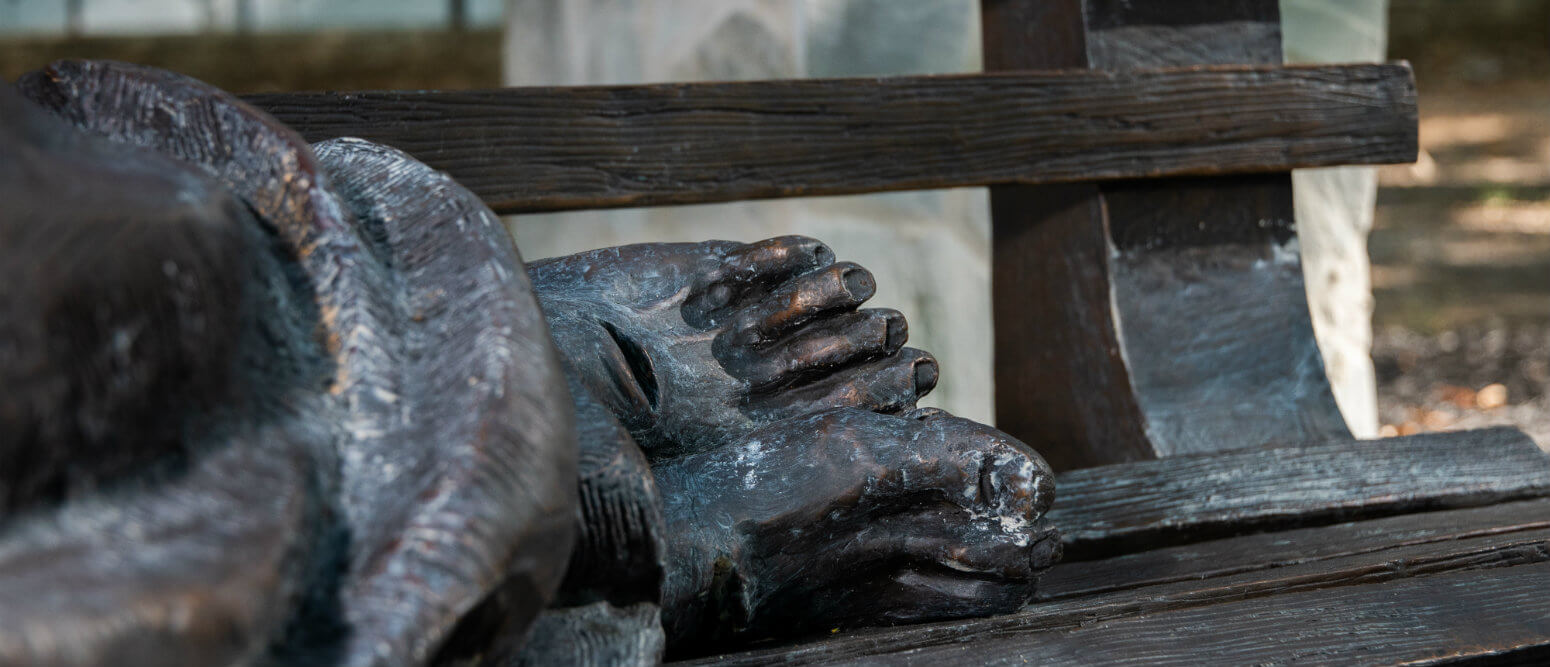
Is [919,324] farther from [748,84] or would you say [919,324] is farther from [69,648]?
[69,648]

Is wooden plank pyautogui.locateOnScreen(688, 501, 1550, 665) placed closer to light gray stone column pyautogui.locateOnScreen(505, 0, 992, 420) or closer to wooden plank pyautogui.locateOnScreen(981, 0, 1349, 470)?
wooden plank pyautogui.locateOnScreen(981, 0, 1349, 470)

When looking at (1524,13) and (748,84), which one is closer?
(748,84)

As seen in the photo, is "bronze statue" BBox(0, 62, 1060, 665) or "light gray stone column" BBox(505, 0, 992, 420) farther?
"light gray stone column" BBox(505, 0, 992, 420)

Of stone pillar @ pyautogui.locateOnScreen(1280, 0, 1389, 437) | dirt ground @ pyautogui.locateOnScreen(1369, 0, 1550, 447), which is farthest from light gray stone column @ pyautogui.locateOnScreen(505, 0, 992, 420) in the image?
dirt ground @ pyautogui.locateOnScreen(1369, 0, 1550, 447)

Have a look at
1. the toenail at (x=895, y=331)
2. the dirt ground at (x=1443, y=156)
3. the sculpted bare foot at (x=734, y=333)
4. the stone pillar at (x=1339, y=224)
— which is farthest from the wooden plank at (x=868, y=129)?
the dirt ground at (x=1443, y=156)

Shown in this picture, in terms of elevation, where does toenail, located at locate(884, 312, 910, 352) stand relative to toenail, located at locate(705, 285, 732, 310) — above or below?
below

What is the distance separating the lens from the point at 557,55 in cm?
A: 279

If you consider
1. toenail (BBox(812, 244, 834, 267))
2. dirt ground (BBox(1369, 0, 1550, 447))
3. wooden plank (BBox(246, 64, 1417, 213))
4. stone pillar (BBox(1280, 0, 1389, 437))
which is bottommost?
dirt ground (BBox(1369, 0, 1550, 447))

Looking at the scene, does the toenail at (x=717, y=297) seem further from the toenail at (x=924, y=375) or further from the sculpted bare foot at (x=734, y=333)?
the toenail at (x=924, y=375)

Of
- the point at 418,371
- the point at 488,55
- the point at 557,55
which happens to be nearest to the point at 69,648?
the point at 418,371

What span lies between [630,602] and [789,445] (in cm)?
19

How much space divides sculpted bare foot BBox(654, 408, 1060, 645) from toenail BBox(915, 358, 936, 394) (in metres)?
0.09

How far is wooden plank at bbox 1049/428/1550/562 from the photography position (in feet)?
3.64

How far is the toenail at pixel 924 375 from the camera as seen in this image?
37.1 inches
